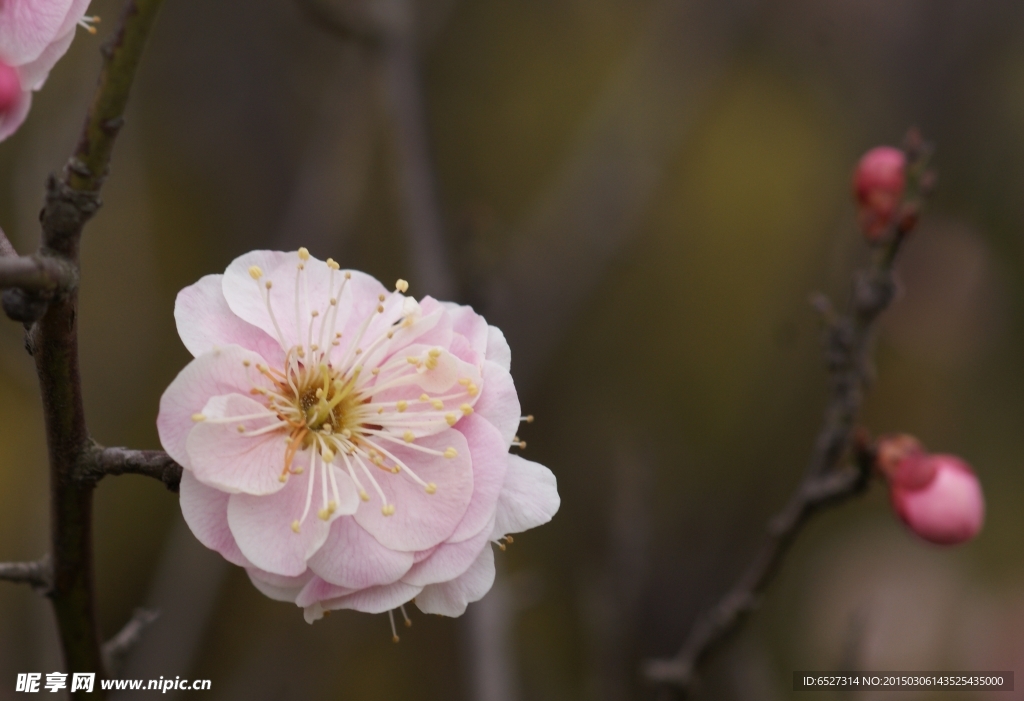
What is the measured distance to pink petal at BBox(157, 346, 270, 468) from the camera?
701 mm

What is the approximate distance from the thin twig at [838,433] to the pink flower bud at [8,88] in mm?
992

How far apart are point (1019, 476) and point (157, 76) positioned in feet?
9.73

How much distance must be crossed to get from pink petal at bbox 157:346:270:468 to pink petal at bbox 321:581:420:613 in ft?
0.62

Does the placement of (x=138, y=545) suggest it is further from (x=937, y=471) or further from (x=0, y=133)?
(x=937, y=471)

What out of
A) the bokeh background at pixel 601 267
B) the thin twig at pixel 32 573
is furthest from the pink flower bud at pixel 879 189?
the thin twig at pixel 32 573

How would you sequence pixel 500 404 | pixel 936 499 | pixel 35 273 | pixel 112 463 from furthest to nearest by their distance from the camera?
pixel 936 499 < pixel 500 404 < pixel 112 463 < pixel 35 273

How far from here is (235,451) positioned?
73cm

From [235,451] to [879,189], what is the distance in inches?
40.2

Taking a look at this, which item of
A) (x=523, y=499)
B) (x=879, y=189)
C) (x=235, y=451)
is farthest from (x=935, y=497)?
(x=235, y=451)

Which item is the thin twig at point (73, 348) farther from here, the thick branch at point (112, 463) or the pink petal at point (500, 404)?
the pink petal at point (500, 404)

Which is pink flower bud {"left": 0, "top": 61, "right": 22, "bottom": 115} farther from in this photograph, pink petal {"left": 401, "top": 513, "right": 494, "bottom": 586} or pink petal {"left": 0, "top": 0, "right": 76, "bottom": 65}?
pink petal {"left": 401, "top": 513, "right": 494, "bottom": 586}

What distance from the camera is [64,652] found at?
0.82m

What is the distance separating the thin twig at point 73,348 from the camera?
59 cm

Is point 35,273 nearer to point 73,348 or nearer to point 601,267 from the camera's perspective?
point 73,348
